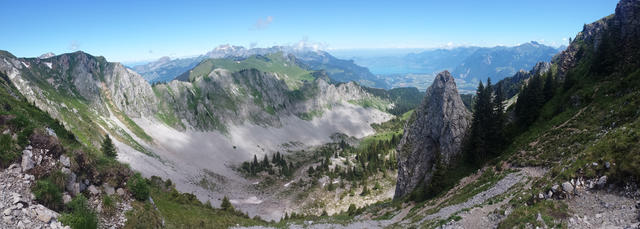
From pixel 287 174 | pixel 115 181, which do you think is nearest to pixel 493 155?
pixel 115 181

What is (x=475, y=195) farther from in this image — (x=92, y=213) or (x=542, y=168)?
(x=92, y=213)

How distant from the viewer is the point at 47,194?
14555 mm

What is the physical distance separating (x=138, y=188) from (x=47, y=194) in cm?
669

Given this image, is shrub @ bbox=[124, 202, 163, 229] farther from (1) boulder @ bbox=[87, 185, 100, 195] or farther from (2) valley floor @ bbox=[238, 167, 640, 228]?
(2) valley floor @ bbox=[238, 167, 640, 228]

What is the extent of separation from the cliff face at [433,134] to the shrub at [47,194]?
54.2m

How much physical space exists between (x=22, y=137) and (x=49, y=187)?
14.6 feet

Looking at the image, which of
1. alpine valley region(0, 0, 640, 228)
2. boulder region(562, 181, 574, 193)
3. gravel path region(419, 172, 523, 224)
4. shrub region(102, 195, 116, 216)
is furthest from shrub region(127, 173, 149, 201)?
boulder region(562, 181, 574, 193)

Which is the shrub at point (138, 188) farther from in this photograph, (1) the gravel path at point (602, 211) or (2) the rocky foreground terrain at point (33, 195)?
(1) the gravel path at point (602, 211)

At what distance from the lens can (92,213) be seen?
1655 centimetres

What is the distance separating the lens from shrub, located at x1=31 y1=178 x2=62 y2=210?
1443cm

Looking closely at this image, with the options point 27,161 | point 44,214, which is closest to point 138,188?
point 27,161

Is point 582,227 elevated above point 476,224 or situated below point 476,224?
above

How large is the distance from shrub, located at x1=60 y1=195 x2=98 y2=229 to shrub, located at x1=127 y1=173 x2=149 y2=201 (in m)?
3.91

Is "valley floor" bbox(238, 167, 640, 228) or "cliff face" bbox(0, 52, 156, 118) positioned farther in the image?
"cliff face" bbox(0, 52, 156, 118)
